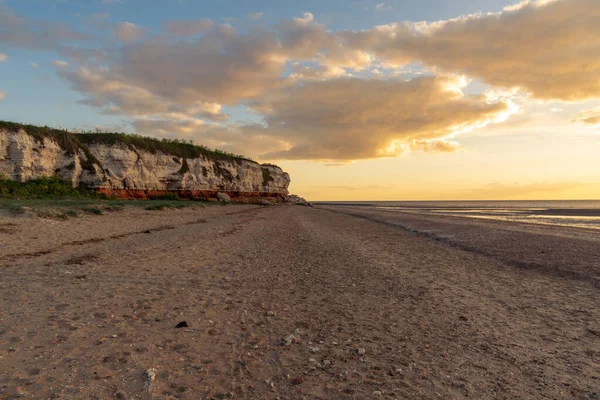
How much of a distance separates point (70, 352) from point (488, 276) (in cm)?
1039

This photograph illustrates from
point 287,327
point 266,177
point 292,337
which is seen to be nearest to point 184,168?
point 266,177

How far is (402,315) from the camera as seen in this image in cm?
617

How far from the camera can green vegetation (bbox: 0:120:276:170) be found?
2945cm

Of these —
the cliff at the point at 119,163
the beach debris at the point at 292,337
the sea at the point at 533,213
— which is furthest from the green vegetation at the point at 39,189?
the sea at the point at 533,213

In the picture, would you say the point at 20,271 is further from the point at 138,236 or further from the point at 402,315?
the point at 402,315

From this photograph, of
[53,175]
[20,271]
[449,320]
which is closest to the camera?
[449,320]

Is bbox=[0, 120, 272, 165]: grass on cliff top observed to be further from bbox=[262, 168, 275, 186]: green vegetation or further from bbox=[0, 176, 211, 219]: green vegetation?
bbox=[262, 168, 275, 186]: green vegetation

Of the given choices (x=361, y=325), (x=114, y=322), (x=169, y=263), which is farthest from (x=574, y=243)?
(x=114, y=322)

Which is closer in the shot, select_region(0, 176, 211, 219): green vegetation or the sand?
the sand

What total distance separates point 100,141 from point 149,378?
134 feet

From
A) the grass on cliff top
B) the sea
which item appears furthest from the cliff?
the sea

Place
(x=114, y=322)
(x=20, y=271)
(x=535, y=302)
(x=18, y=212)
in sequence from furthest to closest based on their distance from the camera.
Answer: (x=18, y=212), (x=20, y=271), (x=535, y=302), (x=114, y=322)

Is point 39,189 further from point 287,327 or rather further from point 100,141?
point 287,327

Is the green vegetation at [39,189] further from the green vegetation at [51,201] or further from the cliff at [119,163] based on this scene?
the cliff at [119,163]
